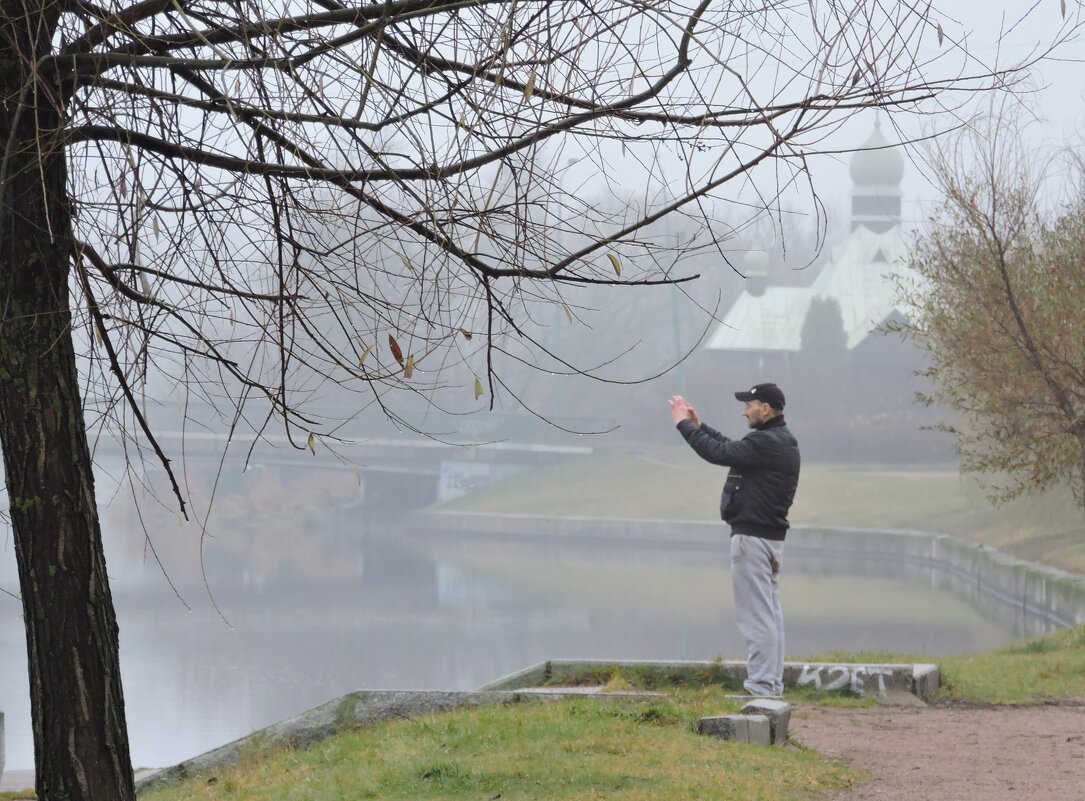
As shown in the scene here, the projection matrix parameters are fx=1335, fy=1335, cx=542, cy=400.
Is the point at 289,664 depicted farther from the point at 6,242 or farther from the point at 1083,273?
the point at 6,242

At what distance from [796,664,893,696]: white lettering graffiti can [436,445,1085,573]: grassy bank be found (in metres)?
20.8

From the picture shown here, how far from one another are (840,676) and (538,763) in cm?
355

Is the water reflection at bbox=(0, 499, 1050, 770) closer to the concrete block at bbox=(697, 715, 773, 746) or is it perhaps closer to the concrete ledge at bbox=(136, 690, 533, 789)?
the concrete ledge at bbox=(136, 690, 533, 789)

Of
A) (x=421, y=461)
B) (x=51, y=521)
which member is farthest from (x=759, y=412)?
(x=421, y=461)

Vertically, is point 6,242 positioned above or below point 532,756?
above

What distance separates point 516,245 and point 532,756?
3.02 meters

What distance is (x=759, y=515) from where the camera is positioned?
8.05 meters

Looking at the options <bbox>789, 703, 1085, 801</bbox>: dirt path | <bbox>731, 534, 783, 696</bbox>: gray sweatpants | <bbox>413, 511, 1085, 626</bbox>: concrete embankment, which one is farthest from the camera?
<bbox>413, 511, 1085, 626</bbox>: concrete embankment

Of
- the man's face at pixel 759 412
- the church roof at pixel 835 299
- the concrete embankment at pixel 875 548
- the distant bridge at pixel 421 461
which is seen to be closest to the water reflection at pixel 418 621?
the concrete embankment at pixel 875 548

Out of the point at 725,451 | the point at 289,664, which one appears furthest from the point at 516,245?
the point at 289,664

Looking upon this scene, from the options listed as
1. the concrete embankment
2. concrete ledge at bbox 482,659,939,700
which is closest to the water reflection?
the concrete embankment

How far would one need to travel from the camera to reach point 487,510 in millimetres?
55094

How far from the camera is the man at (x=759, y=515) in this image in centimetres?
803

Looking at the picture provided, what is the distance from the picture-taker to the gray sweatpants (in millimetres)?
8016
